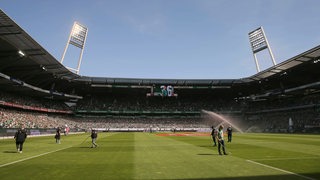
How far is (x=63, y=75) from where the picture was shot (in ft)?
282

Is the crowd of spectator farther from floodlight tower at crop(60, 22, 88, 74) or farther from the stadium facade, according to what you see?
floodlight tower at crop(60, 22, 88, 74)

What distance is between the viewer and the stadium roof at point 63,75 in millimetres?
53781

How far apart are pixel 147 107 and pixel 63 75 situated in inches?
1584

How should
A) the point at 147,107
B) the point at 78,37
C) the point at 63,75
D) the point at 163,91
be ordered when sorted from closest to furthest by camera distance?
the point at 63,75 → the point at 78,37 → the point at 163,91 → the point at 147,107

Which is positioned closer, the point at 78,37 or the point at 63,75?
the point at 63,75

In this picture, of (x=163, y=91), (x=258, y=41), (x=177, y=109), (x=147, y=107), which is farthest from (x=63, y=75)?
(x=258, y=41)

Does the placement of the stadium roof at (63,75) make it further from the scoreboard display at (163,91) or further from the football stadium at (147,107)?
the scoreboard display at (163,91)

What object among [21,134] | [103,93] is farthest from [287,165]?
[103,93]

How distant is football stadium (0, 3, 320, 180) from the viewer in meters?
33.2

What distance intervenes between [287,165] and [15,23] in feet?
136

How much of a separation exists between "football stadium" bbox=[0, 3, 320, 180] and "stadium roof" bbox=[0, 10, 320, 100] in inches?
8.1

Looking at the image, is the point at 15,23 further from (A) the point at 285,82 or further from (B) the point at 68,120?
(A) the point at 285,82

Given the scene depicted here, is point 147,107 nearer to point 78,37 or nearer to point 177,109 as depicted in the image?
point 177,109

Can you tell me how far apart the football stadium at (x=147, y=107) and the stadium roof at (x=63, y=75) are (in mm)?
205
